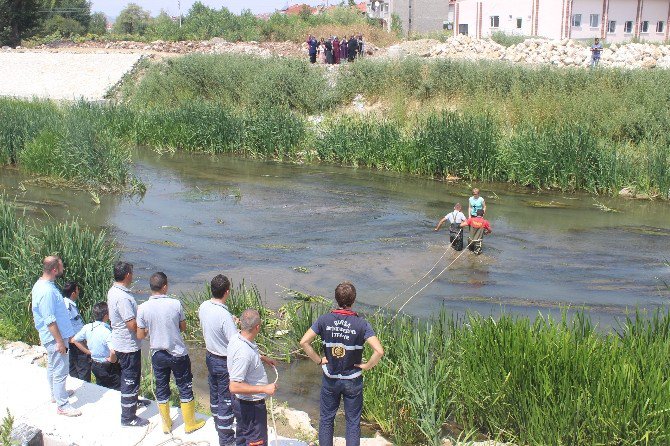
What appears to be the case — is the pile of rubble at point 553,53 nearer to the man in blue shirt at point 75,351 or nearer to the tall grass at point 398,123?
the tall grass at point 398,123

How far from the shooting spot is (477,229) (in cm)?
1572

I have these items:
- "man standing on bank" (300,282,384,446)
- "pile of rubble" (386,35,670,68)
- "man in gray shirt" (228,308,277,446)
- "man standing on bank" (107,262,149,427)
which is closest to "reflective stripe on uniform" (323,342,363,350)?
"man standing on bank" (300,282,384,446)

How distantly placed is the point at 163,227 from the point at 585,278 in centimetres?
947

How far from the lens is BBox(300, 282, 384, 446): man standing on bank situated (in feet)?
21.2

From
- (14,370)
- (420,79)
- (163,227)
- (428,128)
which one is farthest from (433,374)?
(420,79)

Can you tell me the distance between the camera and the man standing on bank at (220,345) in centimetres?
679

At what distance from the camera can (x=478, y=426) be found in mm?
8078

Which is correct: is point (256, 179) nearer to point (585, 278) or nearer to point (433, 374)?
point (585, 278)

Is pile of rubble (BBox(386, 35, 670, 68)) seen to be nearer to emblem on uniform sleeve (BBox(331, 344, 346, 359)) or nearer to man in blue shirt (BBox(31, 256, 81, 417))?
emblem on uniform sleeve (BBox(331, 344, 346, 359))

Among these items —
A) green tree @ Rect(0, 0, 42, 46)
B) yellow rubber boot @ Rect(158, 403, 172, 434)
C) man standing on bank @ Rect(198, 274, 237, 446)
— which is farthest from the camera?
green tree @ Rect(0, 0, 42, 46)

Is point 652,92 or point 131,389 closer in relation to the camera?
point 131,389

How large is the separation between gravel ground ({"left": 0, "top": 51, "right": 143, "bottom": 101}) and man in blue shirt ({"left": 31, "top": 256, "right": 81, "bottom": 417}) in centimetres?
3477

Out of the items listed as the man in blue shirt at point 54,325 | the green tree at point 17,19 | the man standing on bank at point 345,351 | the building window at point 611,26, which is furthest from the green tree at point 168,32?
the man standing on bank at point 345,351

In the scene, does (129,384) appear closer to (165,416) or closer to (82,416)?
(165,416)
